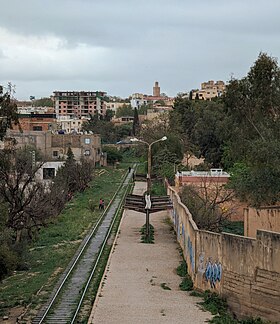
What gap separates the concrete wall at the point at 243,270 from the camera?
61.8 feet

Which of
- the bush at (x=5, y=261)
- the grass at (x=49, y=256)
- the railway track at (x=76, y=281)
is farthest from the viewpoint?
the grass at (x=49, y=256)

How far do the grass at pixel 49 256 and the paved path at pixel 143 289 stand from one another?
2.32m

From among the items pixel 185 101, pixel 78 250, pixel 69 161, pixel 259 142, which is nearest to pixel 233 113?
pixel 259 142

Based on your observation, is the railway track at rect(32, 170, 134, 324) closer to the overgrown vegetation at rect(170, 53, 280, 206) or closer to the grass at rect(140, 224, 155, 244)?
the grass at rect(140, 224, 155, 244)

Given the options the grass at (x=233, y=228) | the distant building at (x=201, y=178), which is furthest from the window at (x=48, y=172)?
the grass at (x=233, y=228)

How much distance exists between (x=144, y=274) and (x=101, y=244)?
9434 millimetres

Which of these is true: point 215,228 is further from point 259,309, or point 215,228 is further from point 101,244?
point 259,309

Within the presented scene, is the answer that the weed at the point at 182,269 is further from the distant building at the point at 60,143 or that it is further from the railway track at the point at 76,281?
the distant building at the point at 60,143

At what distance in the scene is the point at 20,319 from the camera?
20.4 m

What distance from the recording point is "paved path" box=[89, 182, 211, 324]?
63.8 feet

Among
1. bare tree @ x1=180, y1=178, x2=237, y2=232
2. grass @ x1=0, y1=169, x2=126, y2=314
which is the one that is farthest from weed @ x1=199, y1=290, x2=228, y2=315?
bare tree @ x1=180, y1=178, x2=237, y2=232

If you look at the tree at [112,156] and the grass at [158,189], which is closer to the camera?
the grass at [158,189]

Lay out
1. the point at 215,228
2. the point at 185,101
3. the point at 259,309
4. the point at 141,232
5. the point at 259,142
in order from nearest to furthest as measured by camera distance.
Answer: the point at 259,309, the point at 259,142, the point at 215,228, the point at 141,232, the point at 185,101

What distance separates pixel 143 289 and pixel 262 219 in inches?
450
